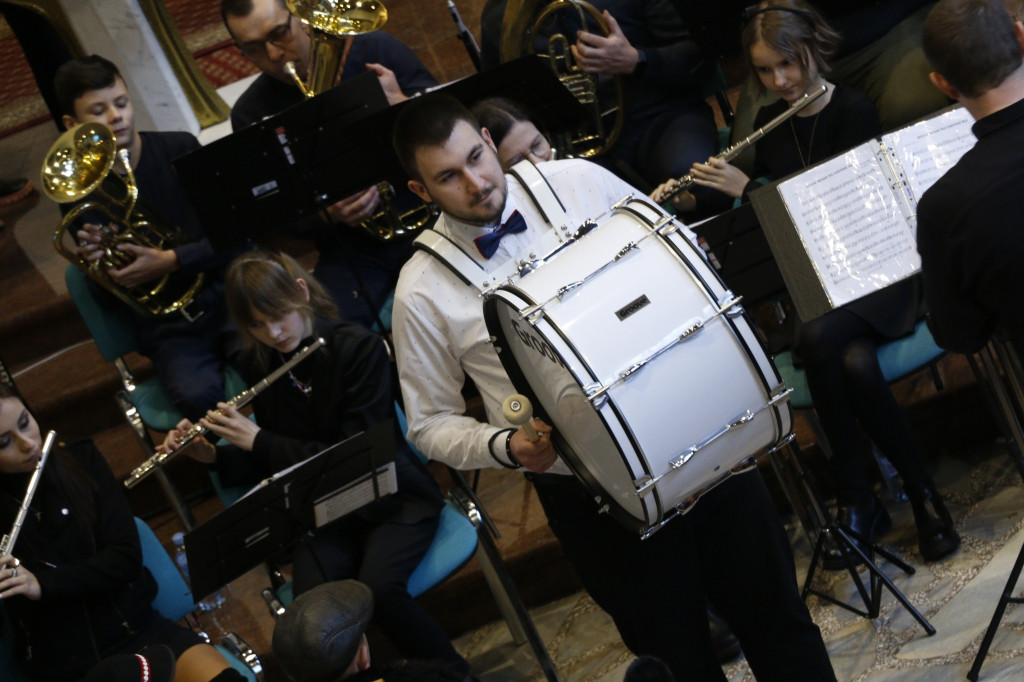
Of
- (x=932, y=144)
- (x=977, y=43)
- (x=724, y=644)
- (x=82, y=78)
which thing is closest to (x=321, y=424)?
(x=724, y=644)

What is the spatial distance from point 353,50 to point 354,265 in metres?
0.94

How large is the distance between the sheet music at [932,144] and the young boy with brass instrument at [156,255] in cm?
277

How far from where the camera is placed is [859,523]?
3242 mm

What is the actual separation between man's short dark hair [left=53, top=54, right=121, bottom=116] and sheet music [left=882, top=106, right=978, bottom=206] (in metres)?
3.17

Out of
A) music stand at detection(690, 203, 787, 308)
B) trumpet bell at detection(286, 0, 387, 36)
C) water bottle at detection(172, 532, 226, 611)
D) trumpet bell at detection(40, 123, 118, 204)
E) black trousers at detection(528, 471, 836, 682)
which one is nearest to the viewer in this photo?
black trousers at detection(528, 471, 836, 682)

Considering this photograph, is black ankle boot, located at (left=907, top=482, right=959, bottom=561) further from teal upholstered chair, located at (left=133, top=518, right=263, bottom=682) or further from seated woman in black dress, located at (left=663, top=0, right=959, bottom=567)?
teal upholstered chair, located at (left=133, top=518, right=263, bottom=682)

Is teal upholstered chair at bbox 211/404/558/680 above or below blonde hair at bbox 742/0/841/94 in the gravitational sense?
below

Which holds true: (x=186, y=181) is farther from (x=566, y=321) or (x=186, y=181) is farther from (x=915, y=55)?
(x=915, y=55)

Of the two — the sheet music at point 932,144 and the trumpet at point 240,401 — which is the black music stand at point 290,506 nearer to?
the trumpet at point 240,401

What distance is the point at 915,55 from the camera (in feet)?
11.6

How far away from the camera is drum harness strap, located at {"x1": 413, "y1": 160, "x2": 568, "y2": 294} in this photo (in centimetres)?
234

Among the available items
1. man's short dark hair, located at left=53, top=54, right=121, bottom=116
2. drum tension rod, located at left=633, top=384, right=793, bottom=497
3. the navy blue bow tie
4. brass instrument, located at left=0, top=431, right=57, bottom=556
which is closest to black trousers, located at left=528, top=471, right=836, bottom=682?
drum tension rod, located at left=633, top=384, right=793, bottom=497

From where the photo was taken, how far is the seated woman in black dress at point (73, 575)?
3.16 meters

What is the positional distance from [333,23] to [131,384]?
175cm
